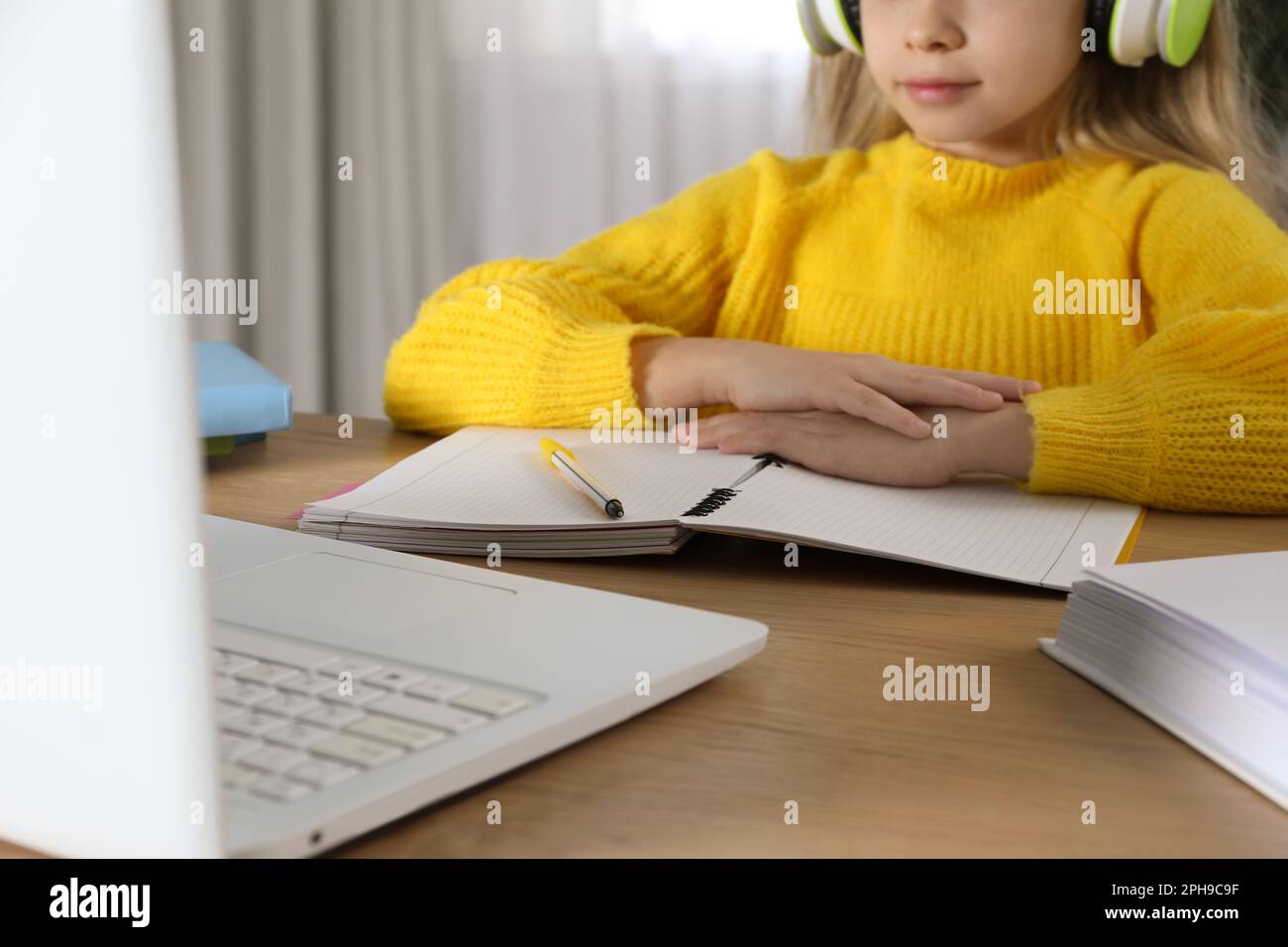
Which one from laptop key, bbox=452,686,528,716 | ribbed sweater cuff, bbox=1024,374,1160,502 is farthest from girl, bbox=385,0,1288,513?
laptop key, bbox=452,686,528,716

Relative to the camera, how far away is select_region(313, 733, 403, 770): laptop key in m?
0.34

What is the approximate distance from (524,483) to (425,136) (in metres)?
1.70

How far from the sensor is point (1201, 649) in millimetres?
418

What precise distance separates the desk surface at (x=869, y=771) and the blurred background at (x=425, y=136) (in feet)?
5.67

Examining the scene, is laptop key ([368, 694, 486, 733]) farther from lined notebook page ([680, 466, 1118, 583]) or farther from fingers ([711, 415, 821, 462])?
fingers ([711, 415, 821, 462])

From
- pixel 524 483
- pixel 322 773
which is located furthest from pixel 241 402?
pixel 322 773

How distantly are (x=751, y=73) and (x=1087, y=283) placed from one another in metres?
1.24

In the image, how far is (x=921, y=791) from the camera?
1.25ft

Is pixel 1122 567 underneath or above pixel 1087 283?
underneath

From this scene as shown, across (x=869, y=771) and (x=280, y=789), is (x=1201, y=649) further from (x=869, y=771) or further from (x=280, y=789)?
(x=280, y=789)

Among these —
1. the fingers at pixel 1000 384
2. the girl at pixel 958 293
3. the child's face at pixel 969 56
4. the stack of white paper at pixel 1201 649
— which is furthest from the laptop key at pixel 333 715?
the child's face at pixel 969 56

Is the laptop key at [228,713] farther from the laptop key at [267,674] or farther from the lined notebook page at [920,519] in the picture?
the lined notebook page at [920,519]
